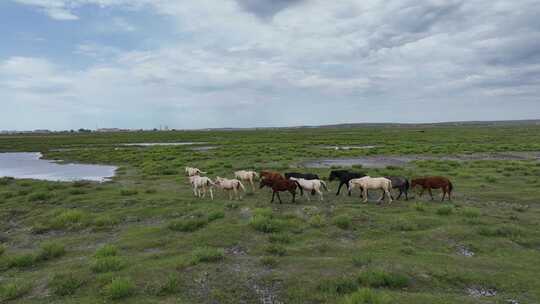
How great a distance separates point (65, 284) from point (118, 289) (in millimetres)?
1481

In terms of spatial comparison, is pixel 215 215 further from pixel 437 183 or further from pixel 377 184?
pixel 437 183

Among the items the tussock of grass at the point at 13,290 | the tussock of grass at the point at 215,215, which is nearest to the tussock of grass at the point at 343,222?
the tussock of grass at the point at 215,215

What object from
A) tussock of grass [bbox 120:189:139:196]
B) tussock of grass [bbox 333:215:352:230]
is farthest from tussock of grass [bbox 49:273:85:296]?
tussock of grass [bbox 120:189:139:196]

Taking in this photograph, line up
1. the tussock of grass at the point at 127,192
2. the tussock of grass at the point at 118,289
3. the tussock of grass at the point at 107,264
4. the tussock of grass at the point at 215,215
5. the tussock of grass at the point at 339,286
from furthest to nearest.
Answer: the tussock of grass at the point at 127,192, the tussock of grass at the point at 215,215, the tussock of grass at the point at 107,264, the tussock of grass at the point at 339,286, the tussock of grass at the point at 118,289

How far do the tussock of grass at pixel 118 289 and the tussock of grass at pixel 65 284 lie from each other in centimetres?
86

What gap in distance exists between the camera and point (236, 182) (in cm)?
1543

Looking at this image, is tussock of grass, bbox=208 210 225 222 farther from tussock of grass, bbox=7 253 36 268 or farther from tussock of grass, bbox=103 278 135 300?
tussock of grass, bbox=7 253 36 268

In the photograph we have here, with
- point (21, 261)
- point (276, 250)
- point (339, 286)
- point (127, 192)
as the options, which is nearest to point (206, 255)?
point (276, 250)

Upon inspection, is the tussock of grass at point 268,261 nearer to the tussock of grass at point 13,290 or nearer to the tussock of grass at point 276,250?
the tussock of grass at point 276,250

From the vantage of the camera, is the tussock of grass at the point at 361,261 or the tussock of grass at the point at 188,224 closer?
the tussock of grass at the point at 361,261

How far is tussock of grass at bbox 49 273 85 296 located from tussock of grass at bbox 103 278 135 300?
86 centimetres

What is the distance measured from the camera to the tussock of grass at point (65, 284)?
6.79 metres

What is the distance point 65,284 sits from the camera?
22.8 feet

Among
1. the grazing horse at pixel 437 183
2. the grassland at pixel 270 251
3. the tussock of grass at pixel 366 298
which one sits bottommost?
the grassland at pixel 270 251
